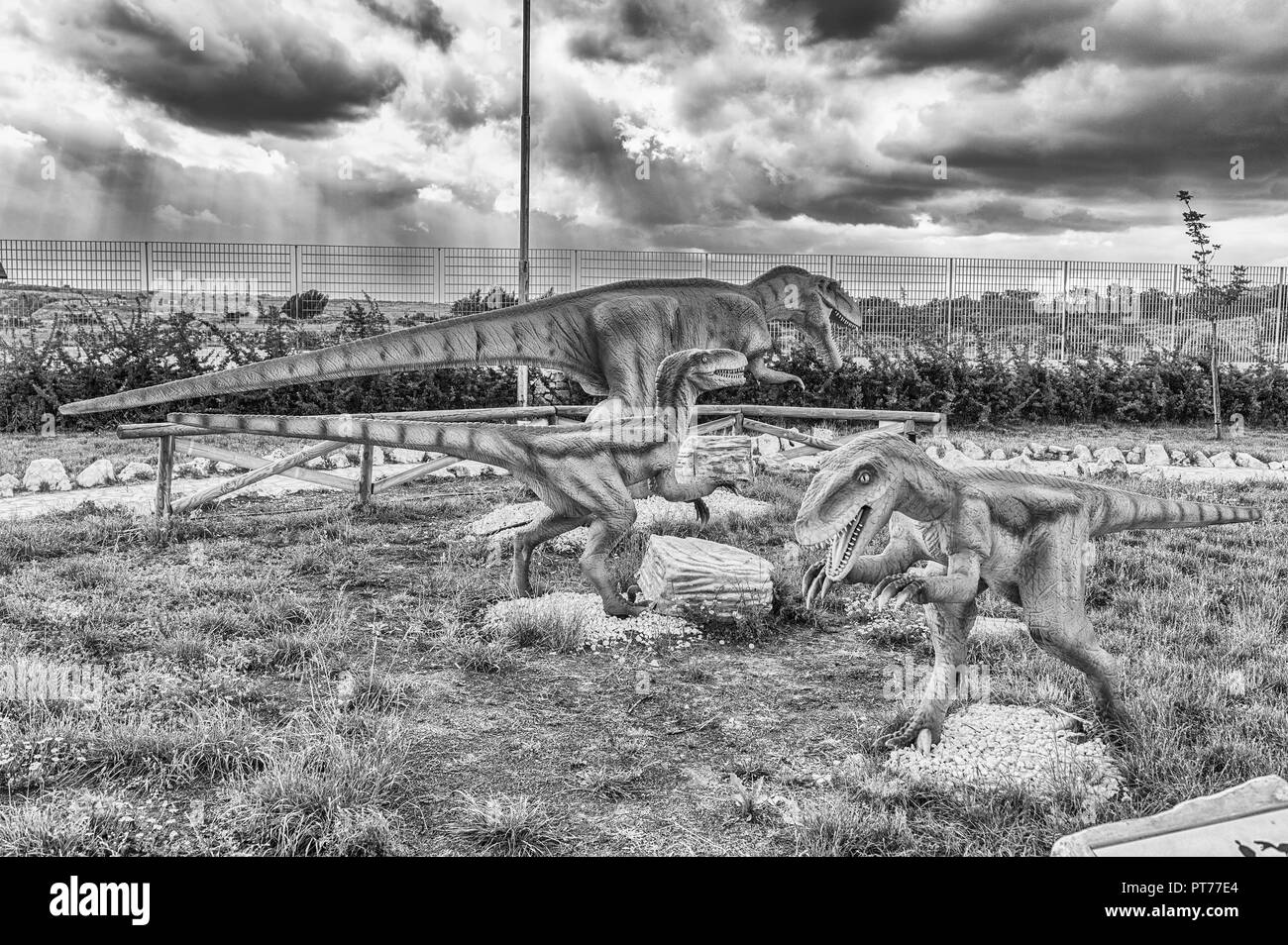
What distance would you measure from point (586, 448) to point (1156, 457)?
7816 mm

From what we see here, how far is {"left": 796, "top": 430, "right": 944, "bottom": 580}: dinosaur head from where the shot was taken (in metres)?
2.75

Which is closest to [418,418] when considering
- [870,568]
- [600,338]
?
[600,338]

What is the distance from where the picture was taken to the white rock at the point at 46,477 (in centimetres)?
827

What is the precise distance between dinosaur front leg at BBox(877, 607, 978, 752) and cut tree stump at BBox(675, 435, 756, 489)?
175cm

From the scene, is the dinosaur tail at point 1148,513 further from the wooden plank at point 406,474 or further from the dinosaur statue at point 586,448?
the wooden plank at point 406,474

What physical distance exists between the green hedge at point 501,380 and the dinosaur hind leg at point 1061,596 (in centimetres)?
1054

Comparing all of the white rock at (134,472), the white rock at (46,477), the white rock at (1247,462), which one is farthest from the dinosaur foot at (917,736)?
the white rock at (1247,462)

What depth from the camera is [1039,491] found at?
3.12 metres

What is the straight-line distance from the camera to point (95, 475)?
862cm

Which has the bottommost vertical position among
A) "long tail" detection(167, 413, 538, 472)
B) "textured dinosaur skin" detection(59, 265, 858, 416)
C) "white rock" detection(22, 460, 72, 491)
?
"white rock" detection(22, 460, 72, 491)

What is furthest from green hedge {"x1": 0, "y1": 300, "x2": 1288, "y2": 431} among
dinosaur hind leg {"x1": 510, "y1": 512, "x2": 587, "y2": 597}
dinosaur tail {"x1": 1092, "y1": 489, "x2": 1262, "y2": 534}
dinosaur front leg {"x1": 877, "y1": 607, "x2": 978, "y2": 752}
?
dinosaur front leg {"x1": 877, "y1": 607, "x2": 978, "y2": 752}

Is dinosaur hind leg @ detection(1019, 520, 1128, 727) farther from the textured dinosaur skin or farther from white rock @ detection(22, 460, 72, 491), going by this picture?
white rock @ detection(22, 460, 72, 491)

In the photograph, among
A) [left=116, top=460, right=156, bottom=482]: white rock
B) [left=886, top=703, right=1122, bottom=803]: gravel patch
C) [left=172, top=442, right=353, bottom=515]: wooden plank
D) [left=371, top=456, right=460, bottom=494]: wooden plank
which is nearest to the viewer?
[left=886, top=703, right=1122, bottom=803]: gravel patch

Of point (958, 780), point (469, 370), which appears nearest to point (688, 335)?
point (958, 780)
